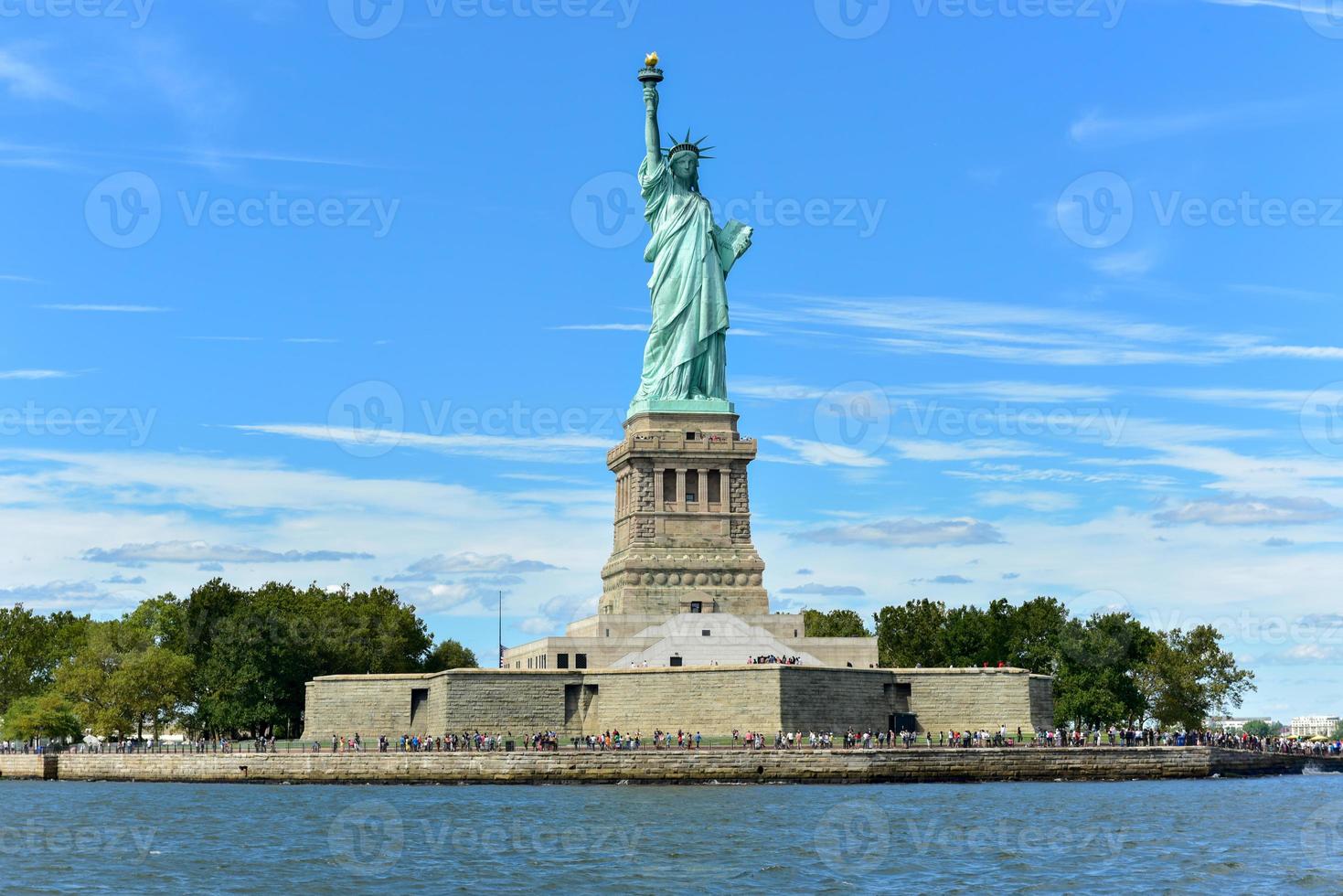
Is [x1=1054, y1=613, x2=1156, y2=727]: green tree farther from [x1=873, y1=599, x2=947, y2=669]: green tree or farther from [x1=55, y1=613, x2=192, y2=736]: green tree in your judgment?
[x1=55, y1=613, x2=192, y2=736]: green tree

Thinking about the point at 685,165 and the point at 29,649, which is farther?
the point at 29,649

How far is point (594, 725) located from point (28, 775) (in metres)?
27.3

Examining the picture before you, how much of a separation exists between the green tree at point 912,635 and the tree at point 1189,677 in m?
12.4

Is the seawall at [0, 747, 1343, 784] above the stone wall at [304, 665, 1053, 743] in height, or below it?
below

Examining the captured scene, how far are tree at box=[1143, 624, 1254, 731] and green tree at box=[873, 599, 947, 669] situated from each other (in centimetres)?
1243

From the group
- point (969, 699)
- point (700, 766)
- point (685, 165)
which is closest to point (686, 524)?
point (969, 699)

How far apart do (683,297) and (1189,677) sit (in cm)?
3535

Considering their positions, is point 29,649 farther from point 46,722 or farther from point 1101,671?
point 1101,671

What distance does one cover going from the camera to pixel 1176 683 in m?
103

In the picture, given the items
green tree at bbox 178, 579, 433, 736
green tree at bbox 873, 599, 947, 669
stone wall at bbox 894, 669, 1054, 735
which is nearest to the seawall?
stone wall at bbox 894, 669, 1054, 735

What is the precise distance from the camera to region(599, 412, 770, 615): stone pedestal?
8950cm

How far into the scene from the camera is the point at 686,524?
91125mm

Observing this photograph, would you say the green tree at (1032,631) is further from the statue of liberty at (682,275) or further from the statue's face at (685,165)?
the statue's face at (685,165)

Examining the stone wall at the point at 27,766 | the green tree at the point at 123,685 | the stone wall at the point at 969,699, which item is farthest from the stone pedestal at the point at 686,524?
the stone wall at the point at 27,766
